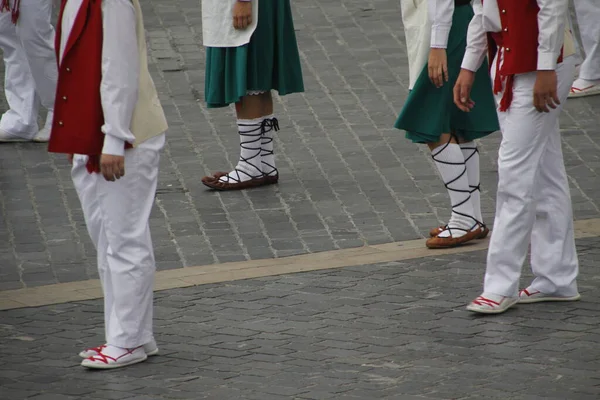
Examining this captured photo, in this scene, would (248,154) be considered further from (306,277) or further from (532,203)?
(532,203)

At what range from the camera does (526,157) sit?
6.22m

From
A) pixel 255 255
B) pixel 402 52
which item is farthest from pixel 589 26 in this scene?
pixel 255 255

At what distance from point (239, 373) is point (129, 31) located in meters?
1.49

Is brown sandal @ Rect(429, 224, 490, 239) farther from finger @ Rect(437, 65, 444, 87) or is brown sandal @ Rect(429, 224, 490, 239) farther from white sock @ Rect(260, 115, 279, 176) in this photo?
white sock @ Rect(260, 115, 279, 176)

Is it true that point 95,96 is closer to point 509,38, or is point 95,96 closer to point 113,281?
point 113,281

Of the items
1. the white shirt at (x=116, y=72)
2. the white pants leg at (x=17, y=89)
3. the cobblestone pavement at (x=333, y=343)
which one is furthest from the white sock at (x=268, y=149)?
the white shirt at (x=116, y=72)

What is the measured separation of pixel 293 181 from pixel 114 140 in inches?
132

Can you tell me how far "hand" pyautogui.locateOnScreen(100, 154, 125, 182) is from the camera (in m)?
5.52

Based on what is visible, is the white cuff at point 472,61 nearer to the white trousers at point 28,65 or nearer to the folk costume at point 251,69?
the folk costume at point 251,69

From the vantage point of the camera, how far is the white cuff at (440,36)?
23.3ft

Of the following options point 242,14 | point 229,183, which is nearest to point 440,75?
point 242,14

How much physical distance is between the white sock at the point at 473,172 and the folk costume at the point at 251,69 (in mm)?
1536

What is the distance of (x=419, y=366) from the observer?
5.73m

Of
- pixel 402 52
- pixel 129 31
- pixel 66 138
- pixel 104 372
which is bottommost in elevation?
pixel 402 52
